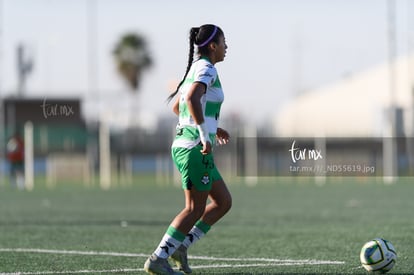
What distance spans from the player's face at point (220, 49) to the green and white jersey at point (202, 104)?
0.38ft

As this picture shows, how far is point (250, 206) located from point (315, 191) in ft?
24.9

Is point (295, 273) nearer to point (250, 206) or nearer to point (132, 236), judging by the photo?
point (132, 236)

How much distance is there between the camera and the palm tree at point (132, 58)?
75.2m

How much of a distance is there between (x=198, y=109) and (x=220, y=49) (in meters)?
0.71

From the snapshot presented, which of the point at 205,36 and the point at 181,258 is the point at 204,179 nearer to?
the point at 181,258

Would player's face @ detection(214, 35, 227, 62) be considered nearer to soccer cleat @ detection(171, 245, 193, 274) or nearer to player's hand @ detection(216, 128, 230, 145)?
player's hand @ detection(216, 128, 230, 145)

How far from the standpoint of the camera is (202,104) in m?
8.52

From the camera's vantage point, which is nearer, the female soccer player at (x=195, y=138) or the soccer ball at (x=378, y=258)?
the female soccer player at (x=195, y=138)

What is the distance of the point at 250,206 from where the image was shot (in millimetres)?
20766

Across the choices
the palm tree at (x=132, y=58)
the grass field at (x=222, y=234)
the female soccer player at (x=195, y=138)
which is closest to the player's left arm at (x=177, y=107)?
the female soccer player at (x=195, y=138)

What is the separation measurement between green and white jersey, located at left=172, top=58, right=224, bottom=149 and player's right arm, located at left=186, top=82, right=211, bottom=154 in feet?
0.30

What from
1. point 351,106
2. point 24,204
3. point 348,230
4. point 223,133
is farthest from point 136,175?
point 223,133

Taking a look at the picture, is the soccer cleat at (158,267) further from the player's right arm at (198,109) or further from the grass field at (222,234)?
the player's right arm at (198,109)

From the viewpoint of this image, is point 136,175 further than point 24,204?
Yes
